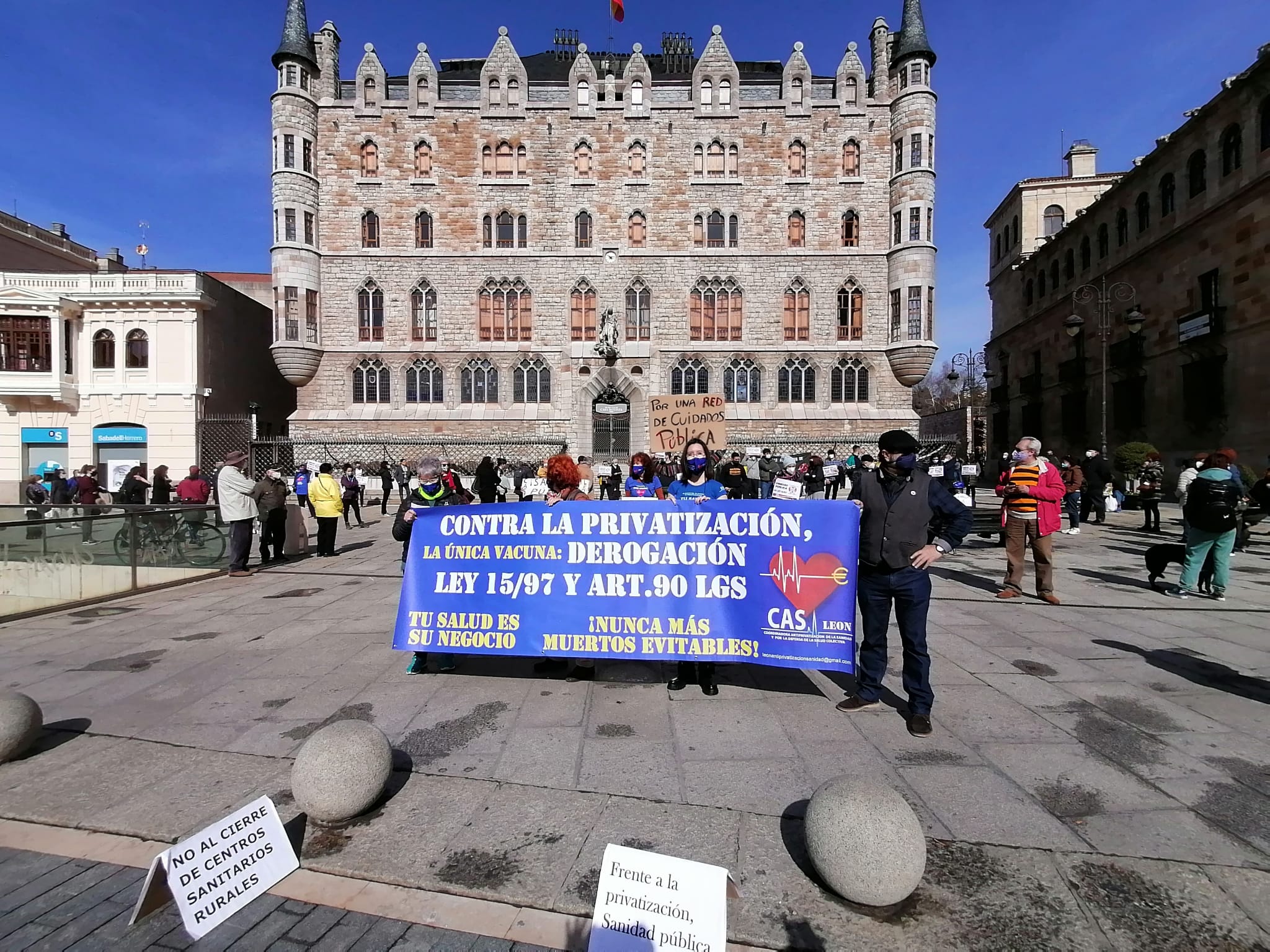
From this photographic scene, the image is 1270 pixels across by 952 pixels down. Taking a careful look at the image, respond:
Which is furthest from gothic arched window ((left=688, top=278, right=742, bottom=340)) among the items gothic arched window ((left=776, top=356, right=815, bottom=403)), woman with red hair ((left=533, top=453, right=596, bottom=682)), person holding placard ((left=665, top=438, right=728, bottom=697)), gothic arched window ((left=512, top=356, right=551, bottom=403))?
woman with red hair ((left=533, top=453, right=596, bottom=682))

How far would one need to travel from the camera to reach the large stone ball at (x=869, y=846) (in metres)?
2.45

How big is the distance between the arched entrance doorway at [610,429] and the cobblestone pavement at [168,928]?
28397 mm

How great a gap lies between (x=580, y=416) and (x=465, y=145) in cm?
1456

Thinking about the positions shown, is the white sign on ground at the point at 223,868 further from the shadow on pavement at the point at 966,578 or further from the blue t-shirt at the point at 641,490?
A: the shadow on pavement at the point at 966,578

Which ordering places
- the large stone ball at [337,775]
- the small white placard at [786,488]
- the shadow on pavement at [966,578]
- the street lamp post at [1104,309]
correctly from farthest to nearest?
the street lamp post at [1104,309]
the shadow on pavement at [966,578]
the small white placard at [786,488]
the large stone ball at [337,775]

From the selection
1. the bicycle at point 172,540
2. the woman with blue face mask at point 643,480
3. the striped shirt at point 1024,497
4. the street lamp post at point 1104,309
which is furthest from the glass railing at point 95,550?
the street lamp post at point 1104,309

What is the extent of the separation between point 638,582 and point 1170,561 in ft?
26.4

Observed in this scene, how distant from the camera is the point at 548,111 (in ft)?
99.5

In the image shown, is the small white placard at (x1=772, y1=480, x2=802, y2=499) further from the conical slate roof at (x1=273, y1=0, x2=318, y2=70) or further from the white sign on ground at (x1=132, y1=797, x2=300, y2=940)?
the conical slate roof at (x1=273, y1=0, x2=318, y2=70)

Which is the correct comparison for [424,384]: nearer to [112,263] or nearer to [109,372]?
[109,372]

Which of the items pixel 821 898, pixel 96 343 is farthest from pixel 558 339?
pixel 821 898

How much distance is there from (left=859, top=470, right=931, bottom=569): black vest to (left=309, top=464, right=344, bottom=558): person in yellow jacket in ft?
31.2

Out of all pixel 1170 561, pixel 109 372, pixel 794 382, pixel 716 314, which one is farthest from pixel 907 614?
pixel 109 372

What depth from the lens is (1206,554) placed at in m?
7.77
